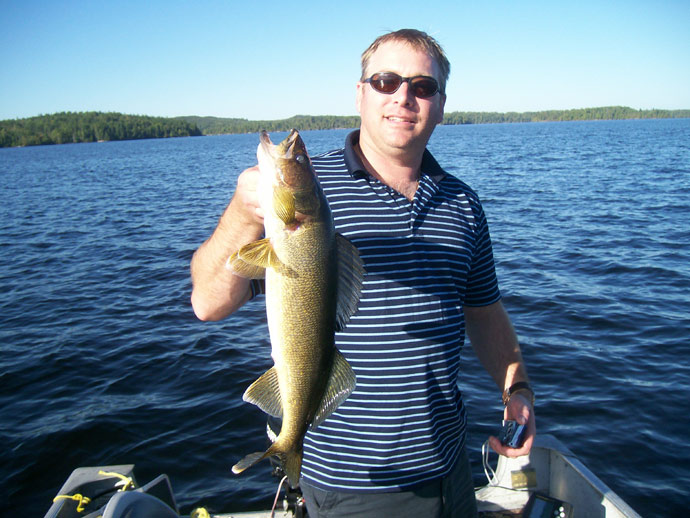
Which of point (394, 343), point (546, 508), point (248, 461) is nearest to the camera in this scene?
point (248, 461)

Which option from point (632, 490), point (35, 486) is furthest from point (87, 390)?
point (632, 490)

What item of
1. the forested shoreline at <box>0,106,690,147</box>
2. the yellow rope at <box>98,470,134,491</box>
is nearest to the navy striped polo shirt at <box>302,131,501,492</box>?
the yellow rope at <box>98,470,134,491</box>

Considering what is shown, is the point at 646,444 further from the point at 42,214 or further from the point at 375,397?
the point at 42,214

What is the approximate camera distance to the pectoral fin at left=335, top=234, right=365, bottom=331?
2215 mm

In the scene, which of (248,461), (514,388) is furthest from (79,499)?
(514,388)

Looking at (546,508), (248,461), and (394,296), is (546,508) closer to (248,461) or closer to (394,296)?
(394,296)

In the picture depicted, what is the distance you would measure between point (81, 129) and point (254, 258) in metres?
179

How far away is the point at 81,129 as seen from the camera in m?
156

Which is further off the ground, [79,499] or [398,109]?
[398,109]

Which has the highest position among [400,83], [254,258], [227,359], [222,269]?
[400,83]

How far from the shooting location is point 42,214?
80.5 ft

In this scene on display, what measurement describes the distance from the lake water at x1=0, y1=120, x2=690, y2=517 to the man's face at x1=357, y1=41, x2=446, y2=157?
513 cm

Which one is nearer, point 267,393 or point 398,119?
point 267,393

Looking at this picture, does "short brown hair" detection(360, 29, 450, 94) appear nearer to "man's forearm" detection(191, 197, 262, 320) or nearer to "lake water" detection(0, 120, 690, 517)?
"man's forearm" detection(191, 197, 262, 320)
